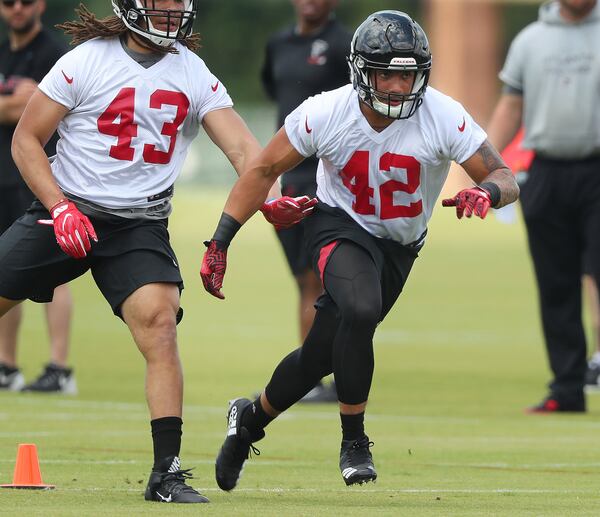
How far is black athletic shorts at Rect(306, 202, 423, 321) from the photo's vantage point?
7680mm

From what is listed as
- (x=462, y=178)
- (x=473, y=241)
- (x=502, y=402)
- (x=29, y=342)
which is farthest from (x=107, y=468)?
(x=462, y=178)

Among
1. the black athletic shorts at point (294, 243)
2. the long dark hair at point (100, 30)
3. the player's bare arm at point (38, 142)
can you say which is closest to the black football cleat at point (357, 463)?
the player's bare arm at point (38, 142)

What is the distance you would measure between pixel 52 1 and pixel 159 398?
48276mm

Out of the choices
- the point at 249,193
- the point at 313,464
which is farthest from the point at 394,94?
the point at 313,464

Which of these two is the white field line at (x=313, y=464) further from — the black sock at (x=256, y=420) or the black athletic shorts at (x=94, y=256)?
the black athletic shorts at (x=94, y=256)

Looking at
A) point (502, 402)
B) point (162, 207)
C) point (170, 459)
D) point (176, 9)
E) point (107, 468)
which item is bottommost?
point (502, 402)

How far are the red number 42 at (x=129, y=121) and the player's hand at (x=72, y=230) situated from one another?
1.39 feet

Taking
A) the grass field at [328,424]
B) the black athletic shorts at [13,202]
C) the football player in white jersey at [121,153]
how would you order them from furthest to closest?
the black athletic shorts at [13,202] < the football player in white jersey at [121,153] < the grass field at [328,424]

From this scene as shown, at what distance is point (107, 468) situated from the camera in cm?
830

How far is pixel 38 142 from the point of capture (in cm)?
738

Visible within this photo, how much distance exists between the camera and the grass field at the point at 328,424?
721 centimetres

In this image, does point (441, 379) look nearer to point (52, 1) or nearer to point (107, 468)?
point (107, 468)

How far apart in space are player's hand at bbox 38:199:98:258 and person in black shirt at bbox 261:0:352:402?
4.42 m

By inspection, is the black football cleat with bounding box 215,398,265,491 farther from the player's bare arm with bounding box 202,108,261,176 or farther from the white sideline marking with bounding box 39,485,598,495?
the player's bare arm with bounding box 202,108,261,176
